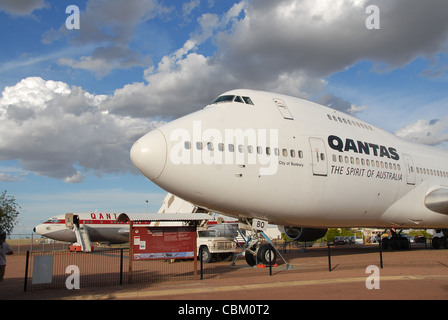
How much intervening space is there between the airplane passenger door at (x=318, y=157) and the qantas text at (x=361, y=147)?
2.00ft

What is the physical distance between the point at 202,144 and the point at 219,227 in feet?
40.5

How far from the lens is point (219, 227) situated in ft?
75.0

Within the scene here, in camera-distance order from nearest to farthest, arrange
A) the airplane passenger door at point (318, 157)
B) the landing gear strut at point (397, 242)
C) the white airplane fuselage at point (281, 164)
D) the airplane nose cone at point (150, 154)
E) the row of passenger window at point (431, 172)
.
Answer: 1. the airplane nose cone at point (150, 154)
2. the white airplane fuselage at point (281, 164)
3. the airplane passenger door at point (318, 157)
4. the row of passenger window at point (431, 172)
5. the landing gear strut at point (397, 242)

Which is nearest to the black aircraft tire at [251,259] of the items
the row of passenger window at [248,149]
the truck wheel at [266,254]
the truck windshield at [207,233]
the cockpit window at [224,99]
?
the truck wheel at [266,254]

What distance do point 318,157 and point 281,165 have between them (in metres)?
1.82

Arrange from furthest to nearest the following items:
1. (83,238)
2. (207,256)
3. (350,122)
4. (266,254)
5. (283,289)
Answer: (83,238) < (207,256) < (350,122) < (266,254) < (283,289)

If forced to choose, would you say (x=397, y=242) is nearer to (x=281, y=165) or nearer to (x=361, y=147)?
(x=361, y=147)

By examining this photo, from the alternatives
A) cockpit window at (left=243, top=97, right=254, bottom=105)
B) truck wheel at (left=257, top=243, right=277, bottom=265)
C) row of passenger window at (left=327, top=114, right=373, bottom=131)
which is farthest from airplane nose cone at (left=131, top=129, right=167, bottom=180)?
row of passenger window at (left=327, top=114, right=373, bottom=131)

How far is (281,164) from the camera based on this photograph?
492 inches

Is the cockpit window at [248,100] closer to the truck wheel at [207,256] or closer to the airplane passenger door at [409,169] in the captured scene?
the airplane passenger door at [409,169]

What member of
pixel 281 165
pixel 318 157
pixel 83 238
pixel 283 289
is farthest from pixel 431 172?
pixel 83 238

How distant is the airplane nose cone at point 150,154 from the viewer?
10.8m

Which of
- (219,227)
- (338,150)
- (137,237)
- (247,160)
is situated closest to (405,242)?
(219,227)
